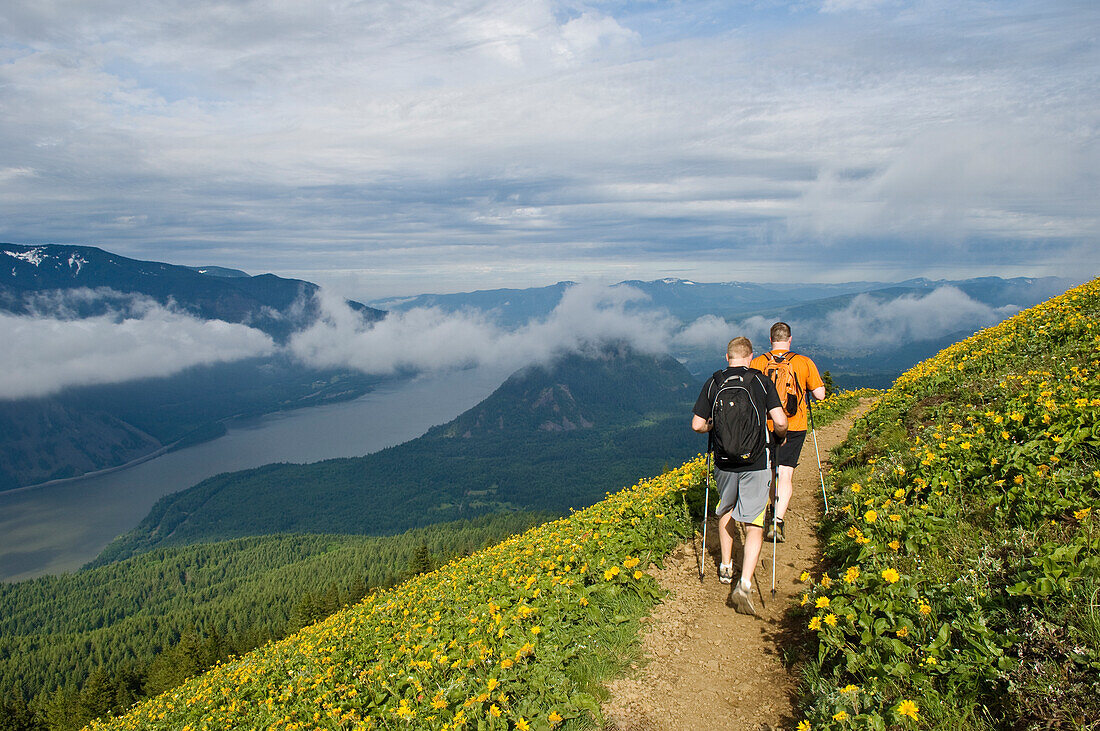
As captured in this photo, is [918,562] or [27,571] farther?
[27,571]

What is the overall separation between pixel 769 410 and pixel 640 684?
12.1ft

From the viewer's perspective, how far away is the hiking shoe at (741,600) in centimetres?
682

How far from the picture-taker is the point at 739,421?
6.91m

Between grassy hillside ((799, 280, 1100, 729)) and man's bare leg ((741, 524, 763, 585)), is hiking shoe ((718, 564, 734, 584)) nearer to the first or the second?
man's bare leg ((741, 524, 763, 585))

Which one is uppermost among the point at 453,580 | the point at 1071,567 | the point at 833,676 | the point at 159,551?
the point at 1071,567

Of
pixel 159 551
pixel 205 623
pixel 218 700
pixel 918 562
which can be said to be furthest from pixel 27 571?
pixel 918 562

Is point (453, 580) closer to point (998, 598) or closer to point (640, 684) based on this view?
point (640, 684)

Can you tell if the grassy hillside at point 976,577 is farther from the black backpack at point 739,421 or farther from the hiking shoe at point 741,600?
the black backpack at point 739,421

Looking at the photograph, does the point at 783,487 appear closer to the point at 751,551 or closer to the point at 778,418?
the point at 751,551

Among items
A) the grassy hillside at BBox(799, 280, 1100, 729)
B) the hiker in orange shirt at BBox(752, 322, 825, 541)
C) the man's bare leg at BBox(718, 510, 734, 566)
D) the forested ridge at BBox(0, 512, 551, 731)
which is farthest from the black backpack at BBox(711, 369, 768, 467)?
the forested ridge at BBox(0, 512, 551, 731)

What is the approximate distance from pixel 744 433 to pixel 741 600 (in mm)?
2167

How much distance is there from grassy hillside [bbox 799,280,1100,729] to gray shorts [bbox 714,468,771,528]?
1078mm

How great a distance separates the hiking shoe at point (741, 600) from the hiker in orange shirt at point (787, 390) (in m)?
2.01

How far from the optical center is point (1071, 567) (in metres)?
4.07
